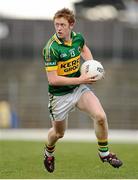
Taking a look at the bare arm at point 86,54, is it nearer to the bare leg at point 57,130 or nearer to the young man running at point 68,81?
the young man running at point 68,81

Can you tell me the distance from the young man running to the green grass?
39cm

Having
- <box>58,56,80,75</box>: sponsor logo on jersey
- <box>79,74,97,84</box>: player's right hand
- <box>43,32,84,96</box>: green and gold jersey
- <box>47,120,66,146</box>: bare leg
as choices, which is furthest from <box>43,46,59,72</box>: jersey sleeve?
<box>47,120,66,146</box>: bare leg

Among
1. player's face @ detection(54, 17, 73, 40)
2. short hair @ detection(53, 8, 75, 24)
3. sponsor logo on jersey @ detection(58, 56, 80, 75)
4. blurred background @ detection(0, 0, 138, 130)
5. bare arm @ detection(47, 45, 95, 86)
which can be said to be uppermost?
short hair @ detection(53, 8, 75, 24)

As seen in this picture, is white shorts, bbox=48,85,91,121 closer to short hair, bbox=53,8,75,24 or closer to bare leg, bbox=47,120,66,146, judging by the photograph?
bare leg, bbox=47,120,66,146

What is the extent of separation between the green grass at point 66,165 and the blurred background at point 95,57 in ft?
42.6

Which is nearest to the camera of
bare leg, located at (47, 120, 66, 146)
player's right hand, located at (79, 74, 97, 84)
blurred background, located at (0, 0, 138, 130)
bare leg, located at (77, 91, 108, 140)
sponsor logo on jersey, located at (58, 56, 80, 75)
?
player's right hand, located at (79, 74, 97, 84)

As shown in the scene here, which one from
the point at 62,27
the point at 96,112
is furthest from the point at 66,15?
the point at 96,112

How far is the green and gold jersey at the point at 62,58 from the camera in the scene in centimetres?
967

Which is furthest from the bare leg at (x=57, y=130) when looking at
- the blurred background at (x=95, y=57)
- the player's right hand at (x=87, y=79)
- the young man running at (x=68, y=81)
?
the blurred background at (x=95, y=57)

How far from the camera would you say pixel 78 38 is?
393 inches

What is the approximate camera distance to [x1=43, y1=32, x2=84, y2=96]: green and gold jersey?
967 cm

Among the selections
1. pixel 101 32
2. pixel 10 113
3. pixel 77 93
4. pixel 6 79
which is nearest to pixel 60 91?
pixel 77 93

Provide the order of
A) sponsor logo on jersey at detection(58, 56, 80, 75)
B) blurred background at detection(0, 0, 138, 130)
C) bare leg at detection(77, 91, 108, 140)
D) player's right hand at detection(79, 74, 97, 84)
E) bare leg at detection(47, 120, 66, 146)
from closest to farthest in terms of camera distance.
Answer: player's right hand at detection(79, 74, 97, 84) → bare leg at detection(77, 91, 108, 140) → sponsor logo on jersey at detection(58, 56, 80, 75) → bare leg at detection(47, 120, 66, 146) → blurred background at detection(0, 0, 138, 130)

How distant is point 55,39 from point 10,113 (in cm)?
1788
